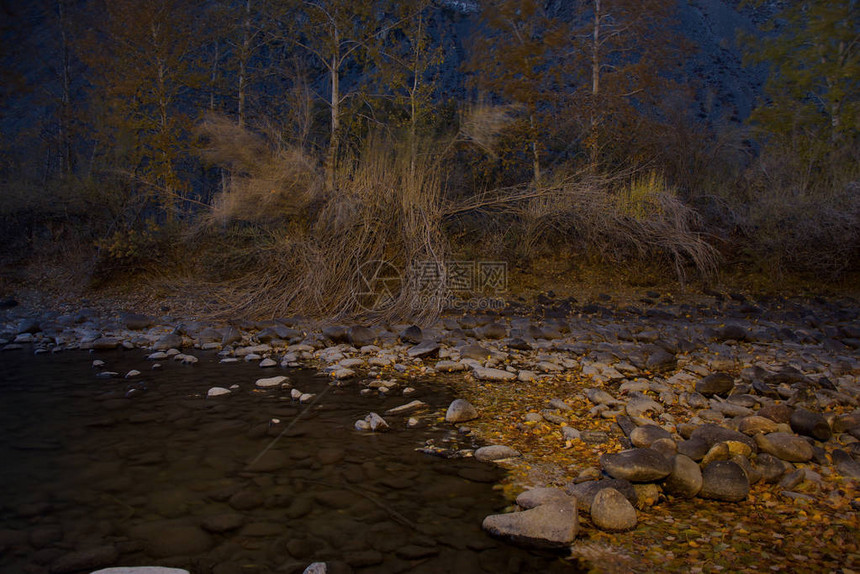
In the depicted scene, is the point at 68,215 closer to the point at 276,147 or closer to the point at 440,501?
the point at 276,147

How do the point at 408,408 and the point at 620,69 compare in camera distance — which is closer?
the point at 408,408

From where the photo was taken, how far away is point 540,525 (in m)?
2.27

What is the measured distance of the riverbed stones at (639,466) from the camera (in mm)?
2598

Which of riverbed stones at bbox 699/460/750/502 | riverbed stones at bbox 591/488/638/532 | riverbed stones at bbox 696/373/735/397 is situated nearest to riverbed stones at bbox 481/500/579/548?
riverbed stones at bbox 591/488/638/532

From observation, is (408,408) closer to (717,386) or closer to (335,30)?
(717,386)

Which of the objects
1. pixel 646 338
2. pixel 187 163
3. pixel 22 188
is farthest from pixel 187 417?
pixel 187 163

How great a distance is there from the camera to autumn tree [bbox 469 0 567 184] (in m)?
12.0

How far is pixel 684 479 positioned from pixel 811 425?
117 centimetres

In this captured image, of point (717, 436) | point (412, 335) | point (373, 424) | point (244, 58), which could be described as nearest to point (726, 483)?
point (717, 436)

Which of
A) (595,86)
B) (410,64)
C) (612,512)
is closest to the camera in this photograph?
(612,512)

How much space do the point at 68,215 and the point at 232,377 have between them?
8670mm

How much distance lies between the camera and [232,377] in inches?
191

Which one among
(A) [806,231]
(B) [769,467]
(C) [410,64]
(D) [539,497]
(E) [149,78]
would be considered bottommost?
(D) [539,497]

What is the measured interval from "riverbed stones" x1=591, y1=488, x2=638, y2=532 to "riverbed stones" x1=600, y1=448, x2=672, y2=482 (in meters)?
0.26
